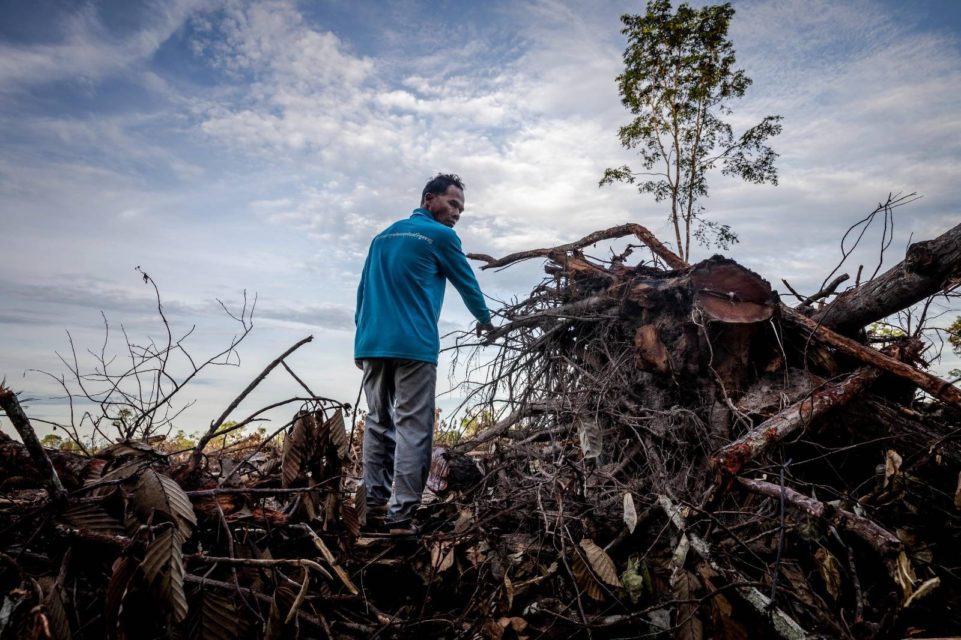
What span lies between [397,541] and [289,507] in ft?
2.16

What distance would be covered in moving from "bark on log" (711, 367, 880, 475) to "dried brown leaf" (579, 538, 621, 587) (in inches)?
26.0

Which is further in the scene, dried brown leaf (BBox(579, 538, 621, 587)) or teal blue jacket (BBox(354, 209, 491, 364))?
teal blue jacket (BBox(354, 209, 491, 364))

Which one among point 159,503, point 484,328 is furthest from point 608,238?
point 159,503

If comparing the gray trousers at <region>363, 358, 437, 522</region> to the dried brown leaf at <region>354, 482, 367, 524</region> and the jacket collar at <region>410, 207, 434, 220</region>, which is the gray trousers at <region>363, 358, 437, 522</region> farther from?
the jacket collar at <region>410, 207, 434, 220</region>

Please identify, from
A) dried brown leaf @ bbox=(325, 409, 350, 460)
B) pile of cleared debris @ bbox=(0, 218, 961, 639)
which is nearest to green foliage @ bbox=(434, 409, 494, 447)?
pile of cleared debris @ bbox=(0, 218, 961, 639)

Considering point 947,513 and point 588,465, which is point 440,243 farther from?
point 947,513

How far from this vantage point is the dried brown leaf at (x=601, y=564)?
219 cm

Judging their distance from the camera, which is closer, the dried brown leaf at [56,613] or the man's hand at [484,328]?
the dried brown leaf at [56,613]

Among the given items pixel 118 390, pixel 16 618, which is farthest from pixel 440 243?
pixel 16 618

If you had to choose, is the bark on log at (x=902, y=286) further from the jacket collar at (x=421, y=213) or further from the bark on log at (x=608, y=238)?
the jacket collar at (x=421, y=213)

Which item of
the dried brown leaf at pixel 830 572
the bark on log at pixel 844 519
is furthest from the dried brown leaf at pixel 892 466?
the dried brown leaf at pixel 830 572

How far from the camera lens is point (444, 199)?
151 inches

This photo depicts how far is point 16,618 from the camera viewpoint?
1343 millimetres

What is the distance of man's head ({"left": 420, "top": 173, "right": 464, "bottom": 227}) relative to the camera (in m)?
3.84
